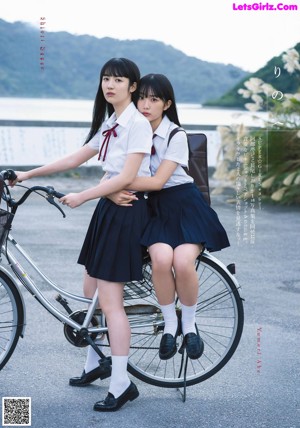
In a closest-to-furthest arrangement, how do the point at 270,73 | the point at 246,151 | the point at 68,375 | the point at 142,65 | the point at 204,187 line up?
the point at 204,187, the point at 68,375, the point at 246,151, the point at 270,73, the point at 142,65

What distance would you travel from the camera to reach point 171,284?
339 centimetres

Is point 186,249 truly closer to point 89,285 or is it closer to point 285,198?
point 89,285

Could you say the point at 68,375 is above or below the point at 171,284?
below

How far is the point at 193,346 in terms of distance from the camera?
347 centimetres

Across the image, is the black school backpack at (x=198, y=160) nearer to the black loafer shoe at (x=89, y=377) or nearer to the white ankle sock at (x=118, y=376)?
the white ankle sock at (x=118, y=376)

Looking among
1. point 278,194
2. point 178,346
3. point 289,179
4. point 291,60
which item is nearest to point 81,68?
point 291,60

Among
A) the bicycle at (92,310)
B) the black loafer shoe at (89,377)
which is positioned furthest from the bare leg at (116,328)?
the black loafer shoe at (89,377)

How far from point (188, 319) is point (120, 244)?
43cm

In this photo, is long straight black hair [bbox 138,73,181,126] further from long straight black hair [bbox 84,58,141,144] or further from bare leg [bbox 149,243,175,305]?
bare leg [bbox 149,243,175,305]

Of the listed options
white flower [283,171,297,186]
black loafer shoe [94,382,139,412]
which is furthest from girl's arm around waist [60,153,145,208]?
white flower [283,171,297,186]

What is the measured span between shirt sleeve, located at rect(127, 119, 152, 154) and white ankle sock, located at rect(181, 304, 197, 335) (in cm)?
66

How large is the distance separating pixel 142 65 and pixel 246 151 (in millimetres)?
37447

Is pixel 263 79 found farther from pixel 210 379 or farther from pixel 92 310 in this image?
pixel 92 310

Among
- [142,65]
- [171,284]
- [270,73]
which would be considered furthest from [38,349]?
[142,65]
